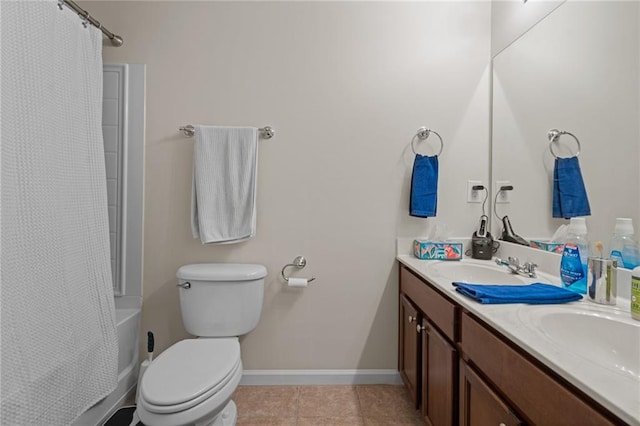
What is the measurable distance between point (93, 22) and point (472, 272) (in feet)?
7.31

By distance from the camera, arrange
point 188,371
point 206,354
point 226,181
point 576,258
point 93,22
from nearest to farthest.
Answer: point 576,258
point 188,371
point 206,354
point 93,22
point 226,181

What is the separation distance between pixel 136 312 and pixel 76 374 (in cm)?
50

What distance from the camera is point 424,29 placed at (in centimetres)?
179

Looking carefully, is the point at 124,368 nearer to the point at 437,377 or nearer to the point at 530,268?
the point at 437,377

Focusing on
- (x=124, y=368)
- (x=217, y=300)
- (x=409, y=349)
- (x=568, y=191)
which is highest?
(x=568, y=191)

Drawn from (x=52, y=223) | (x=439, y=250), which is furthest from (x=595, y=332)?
(x=52, y=223)

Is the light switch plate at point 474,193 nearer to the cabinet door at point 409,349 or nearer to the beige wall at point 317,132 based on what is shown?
the beige wall at point 317,132

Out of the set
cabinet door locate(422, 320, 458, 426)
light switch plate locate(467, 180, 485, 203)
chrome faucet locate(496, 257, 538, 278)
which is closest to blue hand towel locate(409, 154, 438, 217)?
light switch plate locate(467, 180, 485, 203)

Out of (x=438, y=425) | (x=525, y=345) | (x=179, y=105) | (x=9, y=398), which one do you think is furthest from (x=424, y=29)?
(x=9, y=398)

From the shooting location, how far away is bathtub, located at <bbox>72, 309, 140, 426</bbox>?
1.45 m

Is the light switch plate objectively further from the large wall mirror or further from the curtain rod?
the curtain rod

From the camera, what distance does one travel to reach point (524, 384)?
73 cm

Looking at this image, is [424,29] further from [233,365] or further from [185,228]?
[233,365]

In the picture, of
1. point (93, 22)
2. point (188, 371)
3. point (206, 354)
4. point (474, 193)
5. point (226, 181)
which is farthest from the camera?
point (474, 193)
